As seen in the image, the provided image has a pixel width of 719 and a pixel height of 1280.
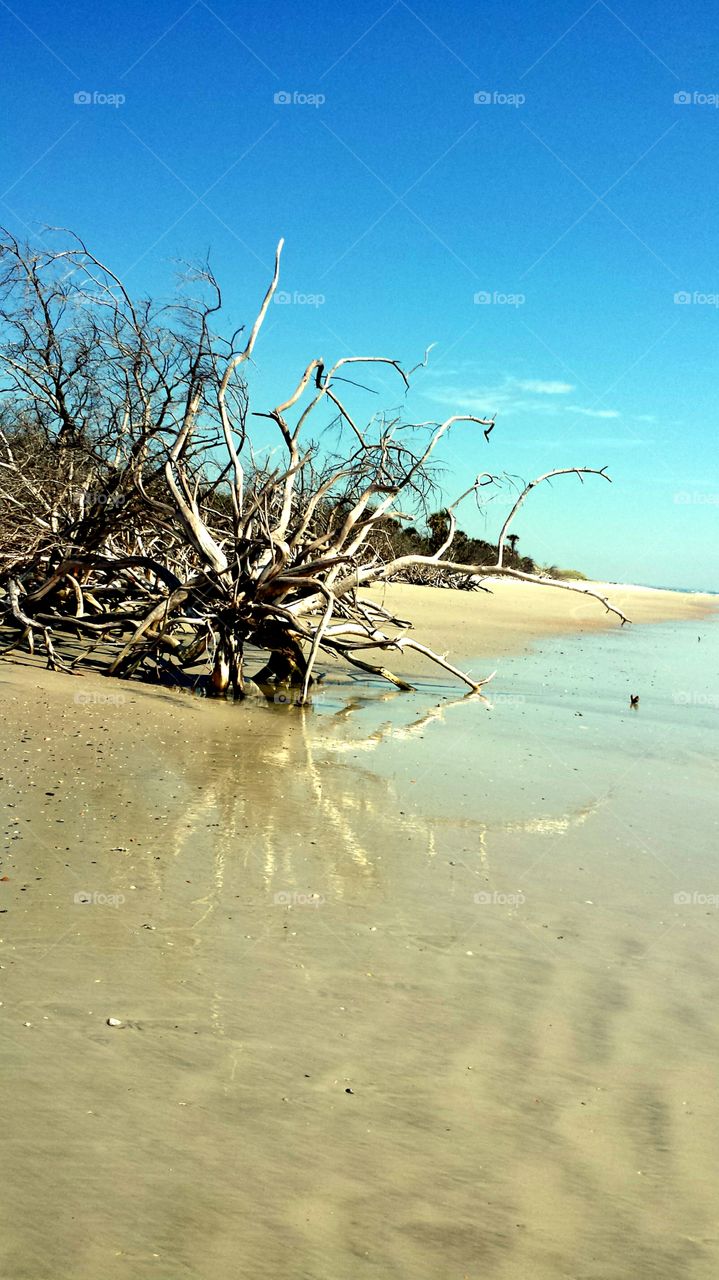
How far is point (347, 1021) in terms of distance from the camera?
11.5 ft

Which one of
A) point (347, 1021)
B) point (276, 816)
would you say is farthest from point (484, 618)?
point (347, 1021)

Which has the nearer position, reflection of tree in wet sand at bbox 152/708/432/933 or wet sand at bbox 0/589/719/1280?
wet sand at bbox 0/589/719/1280

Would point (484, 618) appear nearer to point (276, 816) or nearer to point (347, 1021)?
point (276, 816)

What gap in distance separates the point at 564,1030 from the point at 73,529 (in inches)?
359

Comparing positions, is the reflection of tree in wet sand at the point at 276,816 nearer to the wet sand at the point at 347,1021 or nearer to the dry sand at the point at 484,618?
the wet sand at the point at 347,1021

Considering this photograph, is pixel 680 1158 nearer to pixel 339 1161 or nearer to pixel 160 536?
pixel 339 1161

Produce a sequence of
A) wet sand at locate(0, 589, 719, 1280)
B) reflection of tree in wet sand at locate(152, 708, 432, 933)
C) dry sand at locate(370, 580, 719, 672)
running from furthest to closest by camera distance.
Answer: dry sand at locate(370, 580, 719, 672), reflection of tree in wet sand at locate(152, 708, 432, 933), wet sand at locate(0, 589, 719, 1280)

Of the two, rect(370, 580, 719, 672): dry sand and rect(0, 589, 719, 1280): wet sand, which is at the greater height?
rect(0, 589, 719, 1280): wet sand

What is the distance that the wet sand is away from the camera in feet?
8.19

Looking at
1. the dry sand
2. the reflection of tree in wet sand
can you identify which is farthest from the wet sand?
the dry sand

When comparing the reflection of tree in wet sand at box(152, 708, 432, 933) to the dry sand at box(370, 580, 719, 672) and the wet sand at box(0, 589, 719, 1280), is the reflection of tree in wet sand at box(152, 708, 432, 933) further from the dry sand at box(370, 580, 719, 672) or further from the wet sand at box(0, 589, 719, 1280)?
the dry sand at box(370, 580, 719, 672)

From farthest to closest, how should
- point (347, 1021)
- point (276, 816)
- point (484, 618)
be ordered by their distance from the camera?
point (484, 618) < point (276, 816) < point (347, 1021)

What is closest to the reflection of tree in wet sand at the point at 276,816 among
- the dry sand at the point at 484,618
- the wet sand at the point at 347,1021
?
the wet sand at the point at 347,1021

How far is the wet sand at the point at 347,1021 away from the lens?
2496 millimetres
